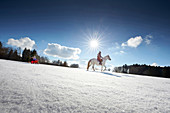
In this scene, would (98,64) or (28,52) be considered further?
(28,52)

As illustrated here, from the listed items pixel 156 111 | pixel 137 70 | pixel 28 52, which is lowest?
pixel 137 70

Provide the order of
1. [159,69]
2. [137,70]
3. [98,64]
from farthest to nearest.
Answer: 1. [137,70]
2. [159,69]
3. [98,64]

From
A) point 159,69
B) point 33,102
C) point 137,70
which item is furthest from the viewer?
point 137,70

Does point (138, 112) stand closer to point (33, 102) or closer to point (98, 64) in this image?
point (33, 102)

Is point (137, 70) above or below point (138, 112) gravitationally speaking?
below

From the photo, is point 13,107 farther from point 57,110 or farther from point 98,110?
point 98,110

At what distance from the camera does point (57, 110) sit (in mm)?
534

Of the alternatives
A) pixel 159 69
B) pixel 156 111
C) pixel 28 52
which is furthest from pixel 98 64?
pixel 28 52

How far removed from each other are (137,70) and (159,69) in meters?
9.34

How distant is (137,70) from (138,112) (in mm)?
53975

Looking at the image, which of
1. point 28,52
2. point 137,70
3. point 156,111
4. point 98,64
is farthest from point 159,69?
point 28,52

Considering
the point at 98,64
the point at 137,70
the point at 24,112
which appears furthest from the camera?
the point at 137,70

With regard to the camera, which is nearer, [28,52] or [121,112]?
[121,112]

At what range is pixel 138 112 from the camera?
0.64 m
